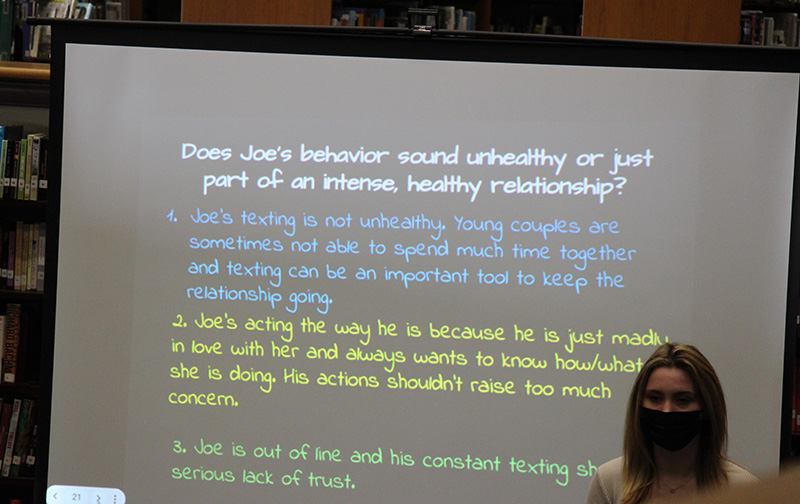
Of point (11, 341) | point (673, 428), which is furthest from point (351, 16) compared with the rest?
point (673, 428)

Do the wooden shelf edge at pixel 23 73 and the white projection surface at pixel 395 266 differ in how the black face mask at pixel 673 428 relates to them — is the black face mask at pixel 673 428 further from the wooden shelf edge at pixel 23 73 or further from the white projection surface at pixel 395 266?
the wooden shelf edge at pixel 23 73

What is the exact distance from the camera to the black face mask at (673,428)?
1.85m

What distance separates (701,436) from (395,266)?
1.06m

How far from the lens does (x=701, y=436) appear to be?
6.07 ft

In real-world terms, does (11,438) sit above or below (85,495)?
below

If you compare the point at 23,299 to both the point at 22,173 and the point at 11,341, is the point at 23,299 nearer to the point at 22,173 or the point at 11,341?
the point at 11,341

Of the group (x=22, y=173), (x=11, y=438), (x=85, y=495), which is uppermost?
(x=22, y=173)

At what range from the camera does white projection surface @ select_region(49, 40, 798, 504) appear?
95.9 inches

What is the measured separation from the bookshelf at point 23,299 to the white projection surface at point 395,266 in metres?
1.17

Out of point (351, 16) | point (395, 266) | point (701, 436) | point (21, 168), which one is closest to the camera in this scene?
point (701, 436)

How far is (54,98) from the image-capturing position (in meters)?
2.47

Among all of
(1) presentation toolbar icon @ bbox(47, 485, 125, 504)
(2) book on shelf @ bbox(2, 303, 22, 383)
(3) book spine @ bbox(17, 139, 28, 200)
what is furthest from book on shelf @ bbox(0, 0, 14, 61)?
(1) presentation toolbar icon @ bbox(47, 485, 125, 504)

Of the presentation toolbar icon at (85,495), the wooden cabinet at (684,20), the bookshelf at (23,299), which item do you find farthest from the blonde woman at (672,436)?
the bookshelf at (23,299)

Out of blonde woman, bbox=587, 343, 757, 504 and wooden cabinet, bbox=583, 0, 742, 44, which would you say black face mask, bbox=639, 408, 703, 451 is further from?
wooden cabinet, bbox=583, 0, 742, 44
